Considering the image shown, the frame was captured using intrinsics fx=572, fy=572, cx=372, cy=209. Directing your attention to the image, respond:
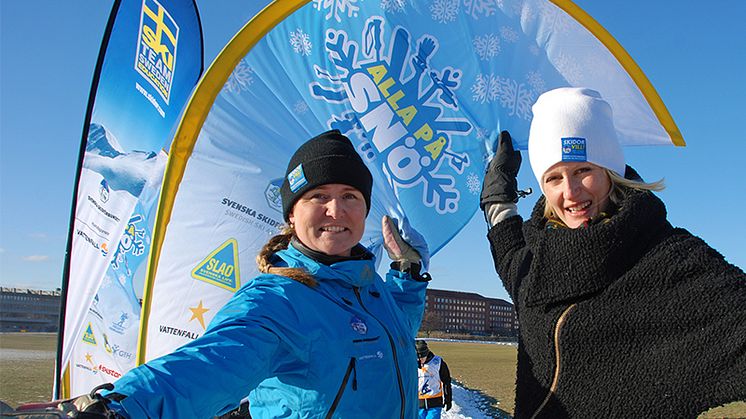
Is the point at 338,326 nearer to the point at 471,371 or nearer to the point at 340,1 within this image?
the point at 340,1

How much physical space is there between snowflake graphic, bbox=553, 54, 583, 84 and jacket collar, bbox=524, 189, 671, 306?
1.99 meters

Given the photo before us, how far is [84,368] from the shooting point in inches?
235

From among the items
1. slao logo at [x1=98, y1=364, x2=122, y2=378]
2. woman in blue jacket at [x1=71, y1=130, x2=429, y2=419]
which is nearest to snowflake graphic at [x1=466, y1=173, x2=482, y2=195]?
woman in blue jacket at [x1=71, y1=130, x2=429, y2=419]

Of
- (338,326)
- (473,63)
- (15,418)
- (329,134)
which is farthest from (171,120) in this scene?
(15,418)

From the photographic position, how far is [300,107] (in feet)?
13.0

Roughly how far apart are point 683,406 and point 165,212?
3425 millimetres

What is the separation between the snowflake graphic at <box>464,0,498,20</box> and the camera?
363 centimetres

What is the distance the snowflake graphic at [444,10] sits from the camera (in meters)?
3.69

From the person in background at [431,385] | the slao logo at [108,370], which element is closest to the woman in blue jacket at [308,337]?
the slao logo at [108,370]

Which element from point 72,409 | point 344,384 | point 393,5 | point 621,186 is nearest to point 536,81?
point 393,5

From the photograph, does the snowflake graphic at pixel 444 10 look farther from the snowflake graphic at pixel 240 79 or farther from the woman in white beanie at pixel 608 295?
the woman in white beanie at pixel 608 295

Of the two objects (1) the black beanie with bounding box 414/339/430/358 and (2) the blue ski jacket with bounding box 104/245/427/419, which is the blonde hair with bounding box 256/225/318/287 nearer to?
(2) the blue ski jacket with bounding box 104/245/427/419

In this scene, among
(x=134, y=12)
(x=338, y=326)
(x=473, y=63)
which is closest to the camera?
(x=338, y=326)

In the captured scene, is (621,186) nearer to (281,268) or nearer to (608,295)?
(608,295)
